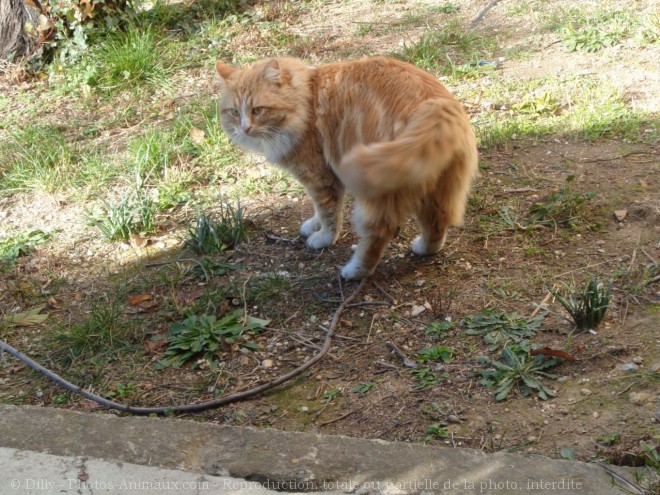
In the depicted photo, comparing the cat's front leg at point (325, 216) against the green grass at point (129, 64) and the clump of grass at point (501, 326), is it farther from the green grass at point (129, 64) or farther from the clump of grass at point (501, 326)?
the green grass at point (129, 64)

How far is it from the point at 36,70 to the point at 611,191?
219 inches

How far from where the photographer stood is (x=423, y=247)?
4.20 meters

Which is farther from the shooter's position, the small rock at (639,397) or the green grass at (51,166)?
the green grass at (51,166)

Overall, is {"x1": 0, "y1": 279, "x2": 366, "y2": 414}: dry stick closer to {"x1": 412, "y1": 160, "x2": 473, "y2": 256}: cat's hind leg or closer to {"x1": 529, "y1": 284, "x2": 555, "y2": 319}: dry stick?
{"x1": 412, "y1": 160, "x2": 473, "y2": 256}: cat's hind leg

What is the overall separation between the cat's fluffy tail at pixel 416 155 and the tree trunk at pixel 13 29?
5.06 metres

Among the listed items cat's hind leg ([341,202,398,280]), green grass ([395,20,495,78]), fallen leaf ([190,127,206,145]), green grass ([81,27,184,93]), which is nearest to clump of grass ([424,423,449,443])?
cat's hind leg ([341,202,398,280])

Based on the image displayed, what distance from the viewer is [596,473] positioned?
2.38 m

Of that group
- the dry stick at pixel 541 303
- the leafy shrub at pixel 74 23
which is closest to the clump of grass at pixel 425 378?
the dry stick at pixel 541 303

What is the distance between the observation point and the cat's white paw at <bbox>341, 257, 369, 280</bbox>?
4.07m

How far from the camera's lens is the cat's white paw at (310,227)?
4.58 m

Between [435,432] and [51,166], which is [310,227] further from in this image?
[51,166]

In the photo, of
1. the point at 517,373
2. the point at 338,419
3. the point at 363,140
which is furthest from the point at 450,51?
the point at 338,419

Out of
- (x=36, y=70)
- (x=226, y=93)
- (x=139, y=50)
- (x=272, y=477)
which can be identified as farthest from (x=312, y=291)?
(x=36, y=70)

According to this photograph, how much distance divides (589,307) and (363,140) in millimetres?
1454
